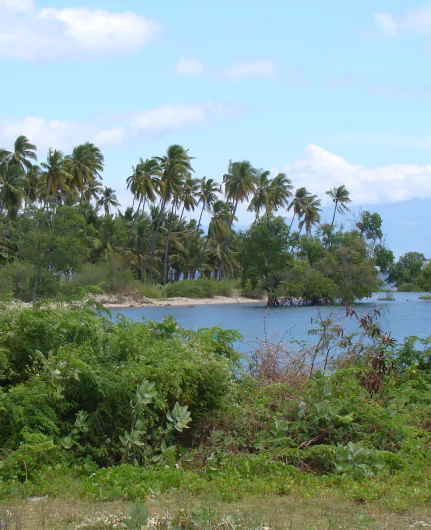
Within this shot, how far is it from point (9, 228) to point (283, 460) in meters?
56.4

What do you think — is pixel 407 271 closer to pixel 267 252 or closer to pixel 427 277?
pixel 427 277

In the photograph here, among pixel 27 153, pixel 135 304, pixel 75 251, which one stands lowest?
pixel 135 304

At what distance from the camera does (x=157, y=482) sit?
5.24 meters

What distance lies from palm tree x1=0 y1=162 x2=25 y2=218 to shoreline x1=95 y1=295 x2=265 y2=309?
1106cm

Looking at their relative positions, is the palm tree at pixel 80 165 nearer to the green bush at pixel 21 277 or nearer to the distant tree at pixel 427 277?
the green bush at pixel 21 277

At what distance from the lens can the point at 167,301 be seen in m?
62.1

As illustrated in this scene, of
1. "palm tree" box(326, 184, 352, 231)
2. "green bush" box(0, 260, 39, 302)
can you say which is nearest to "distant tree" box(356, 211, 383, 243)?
"palm tree" box(326, 184, 352, 231)

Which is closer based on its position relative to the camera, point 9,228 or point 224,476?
point 224,476

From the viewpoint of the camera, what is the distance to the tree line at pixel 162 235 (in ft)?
159

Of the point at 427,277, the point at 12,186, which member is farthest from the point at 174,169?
the point at 427,277

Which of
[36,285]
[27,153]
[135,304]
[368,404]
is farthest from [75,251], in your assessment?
[368,404]

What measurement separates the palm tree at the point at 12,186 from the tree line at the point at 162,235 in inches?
3.5

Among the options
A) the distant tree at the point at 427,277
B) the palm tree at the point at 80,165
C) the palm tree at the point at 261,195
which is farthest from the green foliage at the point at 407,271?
the palm tree at the point at 80,165

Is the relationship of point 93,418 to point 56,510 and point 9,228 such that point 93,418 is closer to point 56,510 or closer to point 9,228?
point 56,510
